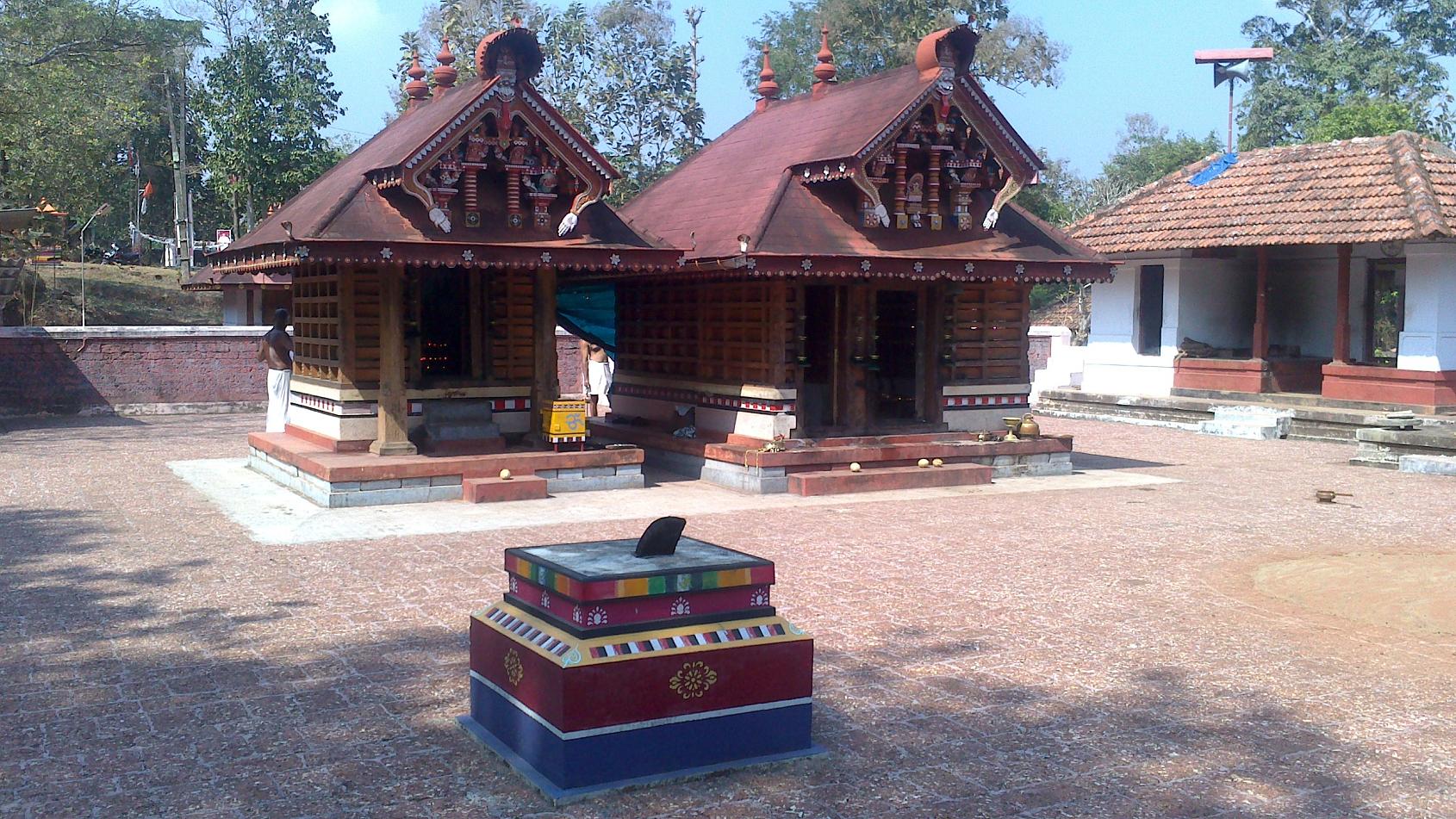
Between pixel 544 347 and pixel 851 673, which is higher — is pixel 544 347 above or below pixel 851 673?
above

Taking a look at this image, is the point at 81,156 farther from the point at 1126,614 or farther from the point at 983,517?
the point at 1126,614

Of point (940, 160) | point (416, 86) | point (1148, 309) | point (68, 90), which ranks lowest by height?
point (1148, 309)

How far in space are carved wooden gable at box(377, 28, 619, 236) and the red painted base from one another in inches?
493

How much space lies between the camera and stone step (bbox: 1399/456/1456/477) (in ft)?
49.6

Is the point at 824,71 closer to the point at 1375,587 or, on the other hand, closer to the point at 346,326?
the point at 346,326

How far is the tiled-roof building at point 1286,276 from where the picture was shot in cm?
1870

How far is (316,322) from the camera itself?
46.2 ft

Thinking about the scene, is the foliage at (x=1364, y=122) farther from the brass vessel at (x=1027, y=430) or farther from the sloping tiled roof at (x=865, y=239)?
the brass vessel at (x=1027, y=430)

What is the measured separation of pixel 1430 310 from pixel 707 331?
36.6 ft

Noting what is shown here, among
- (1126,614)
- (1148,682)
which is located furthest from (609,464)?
(1148,682)

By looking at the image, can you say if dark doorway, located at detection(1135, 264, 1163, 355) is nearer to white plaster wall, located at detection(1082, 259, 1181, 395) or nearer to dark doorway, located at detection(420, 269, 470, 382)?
white plaster wall, located at detection(1082, 259, 1181, 395)

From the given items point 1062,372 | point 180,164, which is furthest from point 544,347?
point 180,164

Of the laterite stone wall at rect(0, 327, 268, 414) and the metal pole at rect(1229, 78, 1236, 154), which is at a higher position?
the metal pole at rect(1229, 78, 1236, 154)

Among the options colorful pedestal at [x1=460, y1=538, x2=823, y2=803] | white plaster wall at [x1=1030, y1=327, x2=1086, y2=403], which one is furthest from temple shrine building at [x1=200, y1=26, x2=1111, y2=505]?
white plaster wall at [x1=1030, y1=327, x2=1086, y2=403]
